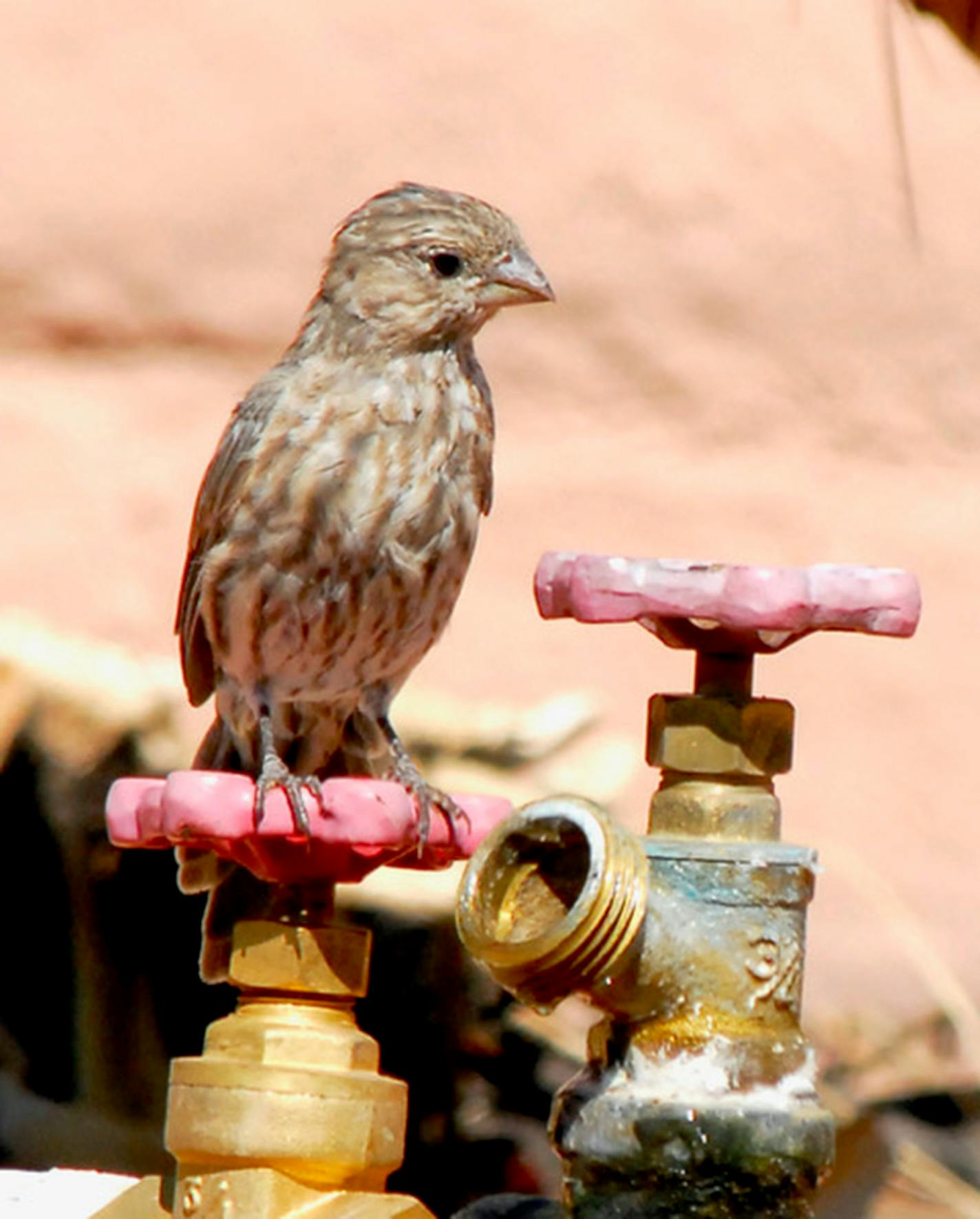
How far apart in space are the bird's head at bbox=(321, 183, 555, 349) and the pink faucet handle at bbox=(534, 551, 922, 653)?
1.63 meters

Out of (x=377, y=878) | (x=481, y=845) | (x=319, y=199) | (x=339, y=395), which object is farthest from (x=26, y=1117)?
(x=481, y=845)

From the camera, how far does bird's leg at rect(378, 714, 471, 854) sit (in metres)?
2.31

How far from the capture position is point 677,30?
17.0 ft

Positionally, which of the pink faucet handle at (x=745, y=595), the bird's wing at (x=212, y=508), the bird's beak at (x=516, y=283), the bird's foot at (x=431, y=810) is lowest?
the bird's foot at (x=431, y=810)

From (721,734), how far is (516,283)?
1.64 m

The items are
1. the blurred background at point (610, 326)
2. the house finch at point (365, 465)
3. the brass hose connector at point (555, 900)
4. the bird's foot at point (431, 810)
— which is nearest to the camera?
the brass hose connector at point (555, 900)

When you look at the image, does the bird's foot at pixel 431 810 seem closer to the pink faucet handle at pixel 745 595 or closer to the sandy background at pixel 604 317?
the pink faucet handle at pixel 745 595

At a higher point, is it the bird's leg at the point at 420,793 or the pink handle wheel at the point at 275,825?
the bird's leg at the point at 420,793

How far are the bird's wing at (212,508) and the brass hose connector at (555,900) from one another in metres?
1.68

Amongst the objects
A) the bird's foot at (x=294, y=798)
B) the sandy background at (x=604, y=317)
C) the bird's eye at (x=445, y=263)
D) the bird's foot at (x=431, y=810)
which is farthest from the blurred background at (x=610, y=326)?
the bird's foot at (x=294, y=798)

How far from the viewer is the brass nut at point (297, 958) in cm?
216

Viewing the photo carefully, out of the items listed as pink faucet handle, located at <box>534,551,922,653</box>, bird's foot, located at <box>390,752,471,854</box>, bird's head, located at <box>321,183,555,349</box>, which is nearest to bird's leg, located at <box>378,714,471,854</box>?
bird's foot, located at <box>390,752,471,854</box>

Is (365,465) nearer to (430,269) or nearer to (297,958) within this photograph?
(430,269)

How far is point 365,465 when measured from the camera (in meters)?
3.55
